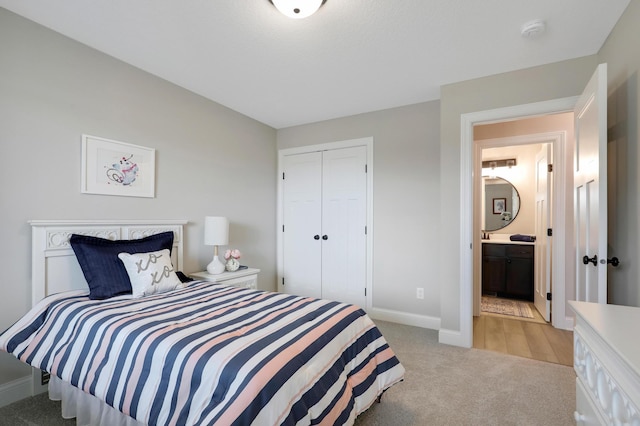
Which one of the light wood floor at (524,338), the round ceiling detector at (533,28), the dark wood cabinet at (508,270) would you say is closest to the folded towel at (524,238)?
the dark wood cabinet at (508,270)

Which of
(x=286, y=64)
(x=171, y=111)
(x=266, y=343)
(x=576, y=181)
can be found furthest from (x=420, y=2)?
(x=171, y=111)

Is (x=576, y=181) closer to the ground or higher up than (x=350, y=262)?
higher up

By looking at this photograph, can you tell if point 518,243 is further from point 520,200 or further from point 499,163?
point 499,163

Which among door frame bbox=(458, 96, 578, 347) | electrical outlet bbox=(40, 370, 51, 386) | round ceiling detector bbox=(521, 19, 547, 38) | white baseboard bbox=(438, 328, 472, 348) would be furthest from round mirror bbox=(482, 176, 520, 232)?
electrical outlet bbox=(40, 370, 51, 386)

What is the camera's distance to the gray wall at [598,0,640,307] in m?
1.77

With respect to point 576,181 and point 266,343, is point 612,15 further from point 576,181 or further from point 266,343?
point 266,343

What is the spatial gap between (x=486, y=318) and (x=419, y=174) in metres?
1.96

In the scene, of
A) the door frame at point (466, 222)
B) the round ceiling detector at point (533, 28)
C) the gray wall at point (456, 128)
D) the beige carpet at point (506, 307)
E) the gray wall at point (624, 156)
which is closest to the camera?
the gray wall at point (624, 156)

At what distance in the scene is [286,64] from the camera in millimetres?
2600

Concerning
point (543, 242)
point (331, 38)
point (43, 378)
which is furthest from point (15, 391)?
point (543, 242)

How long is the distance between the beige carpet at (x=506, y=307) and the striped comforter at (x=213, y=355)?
2782mm

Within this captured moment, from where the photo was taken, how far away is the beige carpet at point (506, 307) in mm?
3887

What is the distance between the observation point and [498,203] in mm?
5137

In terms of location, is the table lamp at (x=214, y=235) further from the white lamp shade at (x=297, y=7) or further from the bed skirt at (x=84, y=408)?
the white lamp shade at (x=297, y=7)
